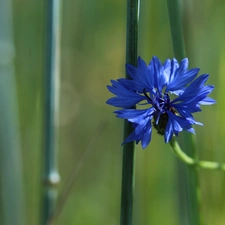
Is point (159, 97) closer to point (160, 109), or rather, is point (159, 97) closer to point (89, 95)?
point (160, 109)

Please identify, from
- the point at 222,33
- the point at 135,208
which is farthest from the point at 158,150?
the point at 222,33

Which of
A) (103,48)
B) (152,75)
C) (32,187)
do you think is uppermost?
(103,48)

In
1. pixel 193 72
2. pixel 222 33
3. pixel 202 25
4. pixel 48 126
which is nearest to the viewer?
pixel 193 72

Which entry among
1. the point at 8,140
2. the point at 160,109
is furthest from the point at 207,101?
the point at 8,140

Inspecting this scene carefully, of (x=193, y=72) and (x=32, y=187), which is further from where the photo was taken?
(x=32, y=187)

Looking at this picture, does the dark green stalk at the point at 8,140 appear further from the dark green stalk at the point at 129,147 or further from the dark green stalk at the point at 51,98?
the dark green stalk at the point at 129,147

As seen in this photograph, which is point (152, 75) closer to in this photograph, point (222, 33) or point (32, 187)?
point (222, 33)

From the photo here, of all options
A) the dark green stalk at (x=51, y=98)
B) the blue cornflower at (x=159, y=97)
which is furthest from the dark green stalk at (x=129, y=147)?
the dark green stalk at (x=51, y=98)

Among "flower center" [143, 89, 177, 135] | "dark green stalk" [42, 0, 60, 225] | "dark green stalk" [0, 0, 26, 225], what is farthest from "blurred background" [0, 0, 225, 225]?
"flower center" [143, 89, 177, 135]
